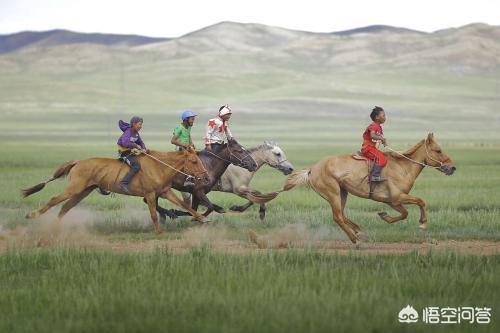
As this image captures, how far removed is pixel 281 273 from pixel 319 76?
188 metres

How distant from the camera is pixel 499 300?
9539 mm

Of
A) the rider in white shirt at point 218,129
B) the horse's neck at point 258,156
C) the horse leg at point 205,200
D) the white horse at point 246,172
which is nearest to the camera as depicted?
the horse leg at point 205,200

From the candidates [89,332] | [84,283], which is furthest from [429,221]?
[89,332]


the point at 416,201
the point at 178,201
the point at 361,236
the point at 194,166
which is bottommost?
the point at 361,236

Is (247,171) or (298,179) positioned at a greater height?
(298,179)

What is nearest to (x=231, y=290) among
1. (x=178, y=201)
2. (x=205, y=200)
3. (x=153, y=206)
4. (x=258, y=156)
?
(x=178, y=201)

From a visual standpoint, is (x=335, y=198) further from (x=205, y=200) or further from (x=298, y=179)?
(x=205, y=200)

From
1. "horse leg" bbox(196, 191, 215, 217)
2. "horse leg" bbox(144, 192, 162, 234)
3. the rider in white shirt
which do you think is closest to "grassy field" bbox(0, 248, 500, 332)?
"horse leg" bbox(144, 192, 162, 234)

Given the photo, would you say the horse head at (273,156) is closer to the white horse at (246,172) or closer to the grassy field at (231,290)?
the white horse at (246,172)

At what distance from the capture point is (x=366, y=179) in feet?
47.7

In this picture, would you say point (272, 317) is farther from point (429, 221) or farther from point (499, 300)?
point (429, 221)

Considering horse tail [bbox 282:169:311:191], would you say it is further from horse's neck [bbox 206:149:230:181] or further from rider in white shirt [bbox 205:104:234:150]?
rider in white shirt [bbox 205:104:234:150]

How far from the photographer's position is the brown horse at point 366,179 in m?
14.5

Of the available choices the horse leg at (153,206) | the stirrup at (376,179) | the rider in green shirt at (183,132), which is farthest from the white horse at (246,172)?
the stirrup at (376,179)
